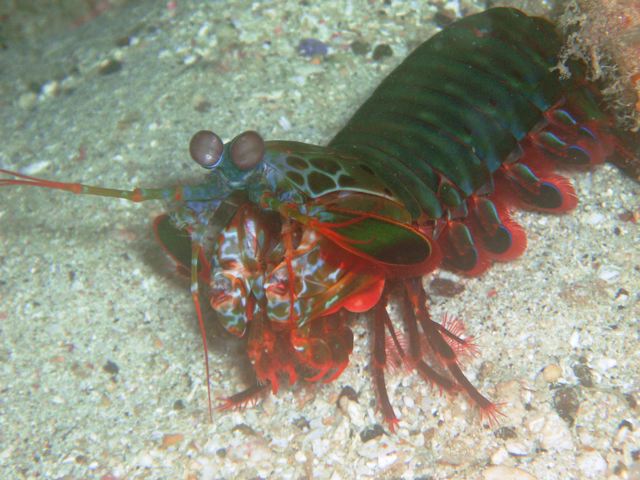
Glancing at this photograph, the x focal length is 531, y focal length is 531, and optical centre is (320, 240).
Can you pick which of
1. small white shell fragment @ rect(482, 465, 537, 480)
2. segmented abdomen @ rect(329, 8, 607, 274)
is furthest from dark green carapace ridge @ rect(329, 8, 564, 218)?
small white shell fragment @ rect(482, 465, 537, 480)

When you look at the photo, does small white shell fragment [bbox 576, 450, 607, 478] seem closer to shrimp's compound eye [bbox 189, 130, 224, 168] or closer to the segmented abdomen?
the segmented abdomen

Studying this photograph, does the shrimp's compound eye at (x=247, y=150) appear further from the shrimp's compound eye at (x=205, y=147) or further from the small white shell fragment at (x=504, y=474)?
the small white shell fragment at (x=504, y=474)

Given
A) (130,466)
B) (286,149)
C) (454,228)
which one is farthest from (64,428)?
(454,228)

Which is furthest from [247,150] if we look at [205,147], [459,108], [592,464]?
[592,464]

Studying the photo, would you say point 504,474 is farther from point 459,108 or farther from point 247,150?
point 459,108

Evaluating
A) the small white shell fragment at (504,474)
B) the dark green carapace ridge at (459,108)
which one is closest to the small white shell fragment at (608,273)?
the dark green carapace ridge at (459,108)

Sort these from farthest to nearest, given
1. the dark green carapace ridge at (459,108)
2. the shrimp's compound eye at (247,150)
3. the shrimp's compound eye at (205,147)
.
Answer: the dark green carapace ridge at (459,108), the shrimp's compound eye at (205,147), the shrimp's compound eye at (247,150)

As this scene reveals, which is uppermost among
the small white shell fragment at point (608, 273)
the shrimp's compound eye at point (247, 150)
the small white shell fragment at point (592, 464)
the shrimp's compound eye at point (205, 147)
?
the shrimp's compound eye at point (247, 150)
